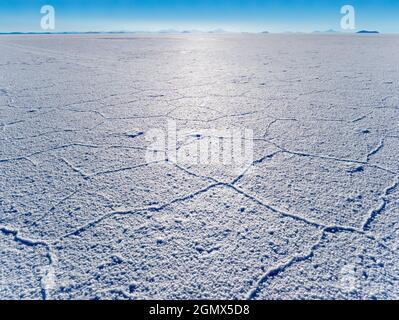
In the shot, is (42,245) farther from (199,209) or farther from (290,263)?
(290,263)

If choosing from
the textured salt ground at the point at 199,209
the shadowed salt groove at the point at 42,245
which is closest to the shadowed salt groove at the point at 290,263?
the textured salt ground at the point at 199,209

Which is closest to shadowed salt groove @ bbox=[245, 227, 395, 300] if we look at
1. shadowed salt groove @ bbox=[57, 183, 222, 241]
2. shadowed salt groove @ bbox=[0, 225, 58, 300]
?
shadowed salt groove @ bbox=[57, 183, 222, 241]

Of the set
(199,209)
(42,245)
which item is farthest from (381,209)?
(42,245)

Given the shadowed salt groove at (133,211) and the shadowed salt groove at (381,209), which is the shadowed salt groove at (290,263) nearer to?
the shadowed salt groove at (381,209)

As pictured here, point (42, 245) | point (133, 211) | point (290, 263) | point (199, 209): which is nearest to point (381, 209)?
point (290, 263)

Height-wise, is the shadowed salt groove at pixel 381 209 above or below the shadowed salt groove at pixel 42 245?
above

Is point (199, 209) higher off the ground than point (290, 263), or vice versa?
point (199, 209)

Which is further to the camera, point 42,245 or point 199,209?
point 199,209

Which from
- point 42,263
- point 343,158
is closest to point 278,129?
point 343,158

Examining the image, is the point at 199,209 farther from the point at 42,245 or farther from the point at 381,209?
the point at 381,209
